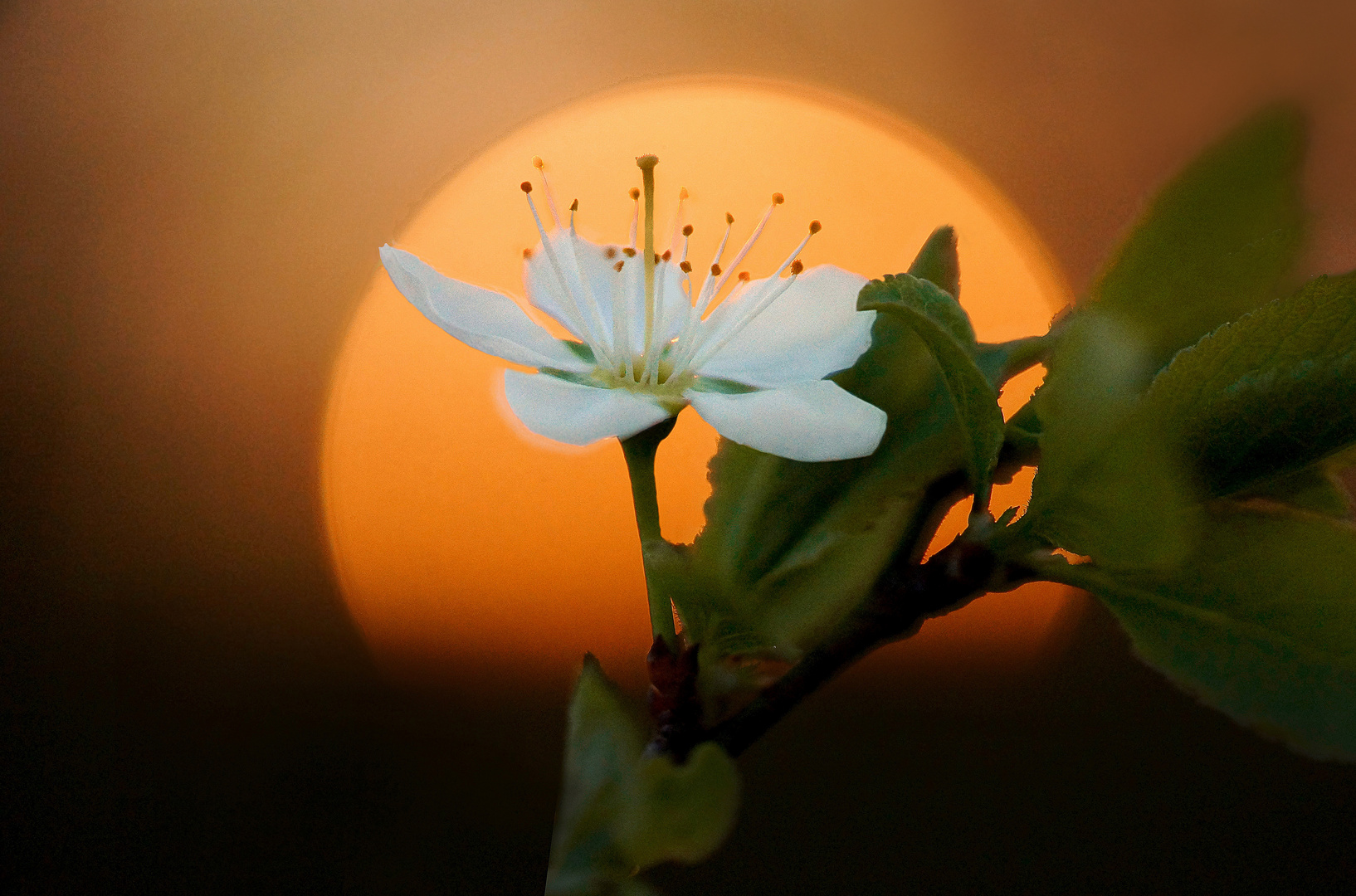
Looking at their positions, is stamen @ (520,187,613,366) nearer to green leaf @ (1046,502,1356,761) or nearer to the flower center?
the flower center

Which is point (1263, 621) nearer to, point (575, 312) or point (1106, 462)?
point (1106, 462)

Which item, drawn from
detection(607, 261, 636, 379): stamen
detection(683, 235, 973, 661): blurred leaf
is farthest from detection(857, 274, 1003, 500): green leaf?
detection(607, 261, 636, 379): stamen

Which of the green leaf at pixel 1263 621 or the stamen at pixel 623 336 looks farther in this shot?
the stamen at pixel 623 336

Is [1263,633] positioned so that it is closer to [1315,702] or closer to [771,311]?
[1315,702]

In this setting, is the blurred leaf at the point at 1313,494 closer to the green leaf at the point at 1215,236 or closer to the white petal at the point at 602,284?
the green leaf at the point at 1215,236

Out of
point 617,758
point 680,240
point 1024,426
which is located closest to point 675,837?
point 617,758

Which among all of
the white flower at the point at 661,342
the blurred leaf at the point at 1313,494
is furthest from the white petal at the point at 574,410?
the blurred leaf at the point at 1313,494

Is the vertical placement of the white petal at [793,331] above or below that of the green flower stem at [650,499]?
above
